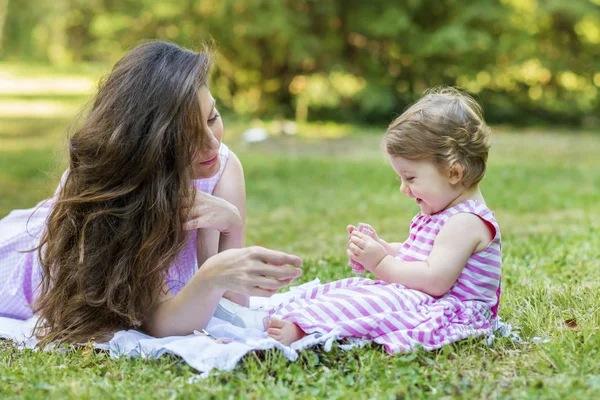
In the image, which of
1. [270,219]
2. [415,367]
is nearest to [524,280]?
[415,367]

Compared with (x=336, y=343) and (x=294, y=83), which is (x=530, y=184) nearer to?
(x=336, y=343)

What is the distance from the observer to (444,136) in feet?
9.43

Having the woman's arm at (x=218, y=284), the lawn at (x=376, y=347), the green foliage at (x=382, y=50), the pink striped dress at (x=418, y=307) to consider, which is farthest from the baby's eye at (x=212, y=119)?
the green foliage at (x=382, y=50)

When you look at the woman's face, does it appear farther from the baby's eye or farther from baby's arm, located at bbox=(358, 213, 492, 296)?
baby's arm, located at bbox=(358, 213, 492, 296)

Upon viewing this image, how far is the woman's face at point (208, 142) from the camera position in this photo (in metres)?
2.92

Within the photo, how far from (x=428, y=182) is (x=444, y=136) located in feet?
0.62

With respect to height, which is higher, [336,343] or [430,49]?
[430,49]

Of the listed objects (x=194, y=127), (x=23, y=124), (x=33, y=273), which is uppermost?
(x=194, y=127)

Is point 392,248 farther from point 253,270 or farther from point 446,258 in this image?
point 253,270

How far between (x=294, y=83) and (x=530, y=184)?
8.10 metres

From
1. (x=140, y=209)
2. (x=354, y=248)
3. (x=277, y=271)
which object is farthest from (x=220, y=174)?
(x=277, y=271)

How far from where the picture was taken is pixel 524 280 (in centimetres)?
374

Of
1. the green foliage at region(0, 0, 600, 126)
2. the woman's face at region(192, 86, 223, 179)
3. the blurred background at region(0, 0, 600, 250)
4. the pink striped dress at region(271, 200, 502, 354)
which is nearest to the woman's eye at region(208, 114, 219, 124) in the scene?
the woman's face at region(192, 86, 223, 179)

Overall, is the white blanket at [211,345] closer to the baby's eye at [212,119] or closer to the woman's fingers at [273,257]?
the woman's fingers at [273,257]
